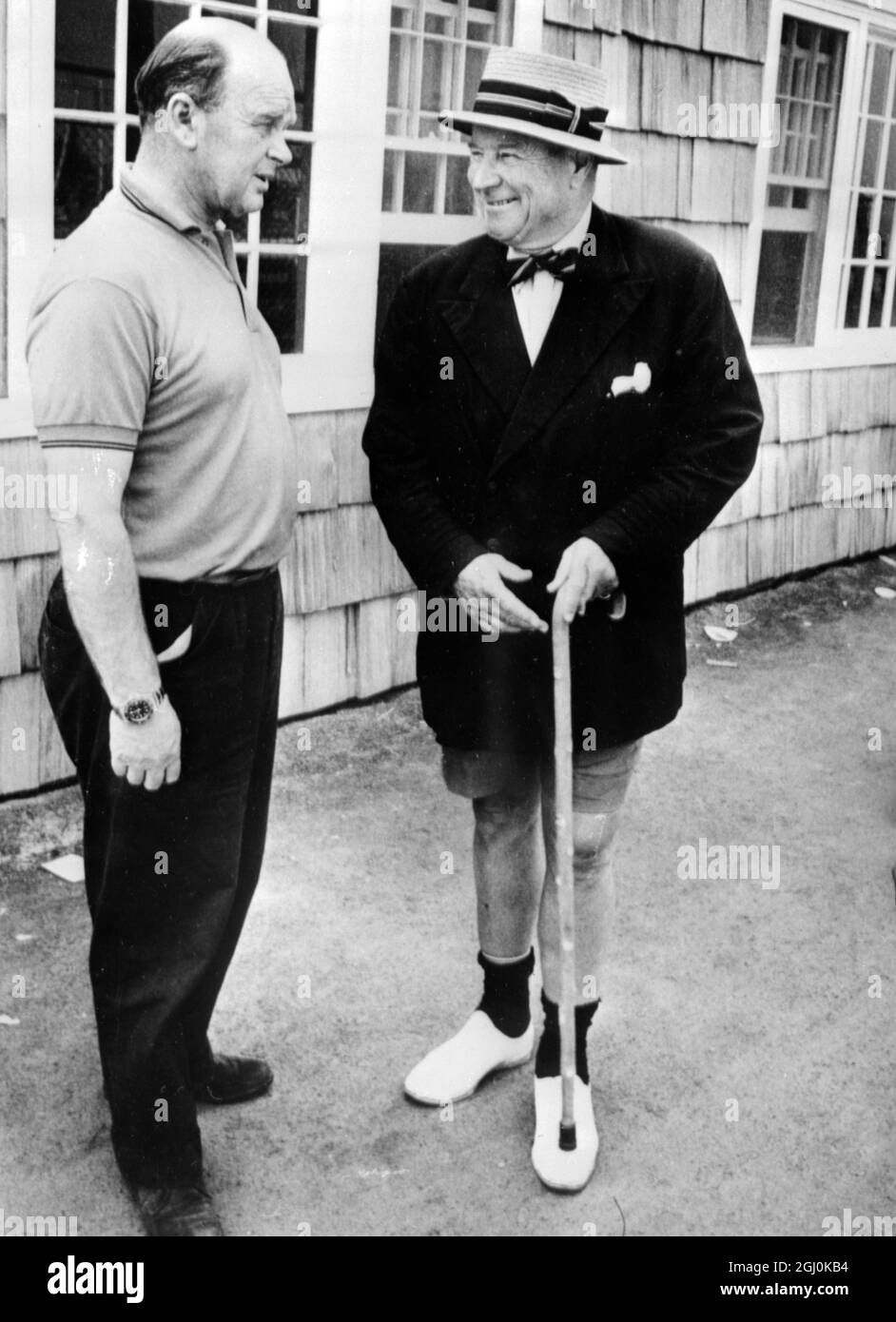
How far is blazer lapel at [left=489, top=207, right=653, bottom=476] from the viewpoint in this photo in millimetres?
2789

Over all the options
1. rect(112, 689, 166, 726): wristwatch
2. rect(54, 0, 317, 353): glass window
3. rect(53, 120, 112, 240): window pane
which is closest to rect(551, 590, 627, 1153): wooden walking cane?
rect(112, 689, 166, 726): wristwatch

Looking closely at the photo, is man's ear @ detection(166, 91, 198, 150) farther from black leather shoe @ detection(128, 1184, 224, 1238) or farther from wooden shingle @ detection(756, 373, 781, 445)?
wooden shingle @ detection(756, 373, 781, 445)

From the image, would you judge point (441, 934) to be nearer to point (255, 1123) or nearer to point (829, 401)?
point (255, 1123)

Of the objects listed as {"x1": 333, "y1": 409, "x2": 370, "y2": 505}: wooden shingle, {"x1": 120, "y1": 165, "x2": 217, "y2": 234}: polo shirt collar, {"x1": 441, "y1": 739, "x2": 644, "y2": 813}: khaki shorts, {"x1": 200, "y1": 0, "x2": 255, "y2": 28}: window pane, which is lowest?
{"x1": 441, "y1": 739, "x2": 644, "y2": 813}: khaki shorts

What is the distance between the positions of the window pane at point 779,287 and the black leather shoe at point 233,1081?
17.0 ft

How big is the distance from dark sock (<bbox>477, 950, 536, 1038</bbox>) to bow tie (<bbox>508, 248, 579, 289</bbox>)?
56.8 inches

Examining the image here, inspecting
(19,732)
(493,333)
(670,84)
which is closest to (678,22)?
(670,84)

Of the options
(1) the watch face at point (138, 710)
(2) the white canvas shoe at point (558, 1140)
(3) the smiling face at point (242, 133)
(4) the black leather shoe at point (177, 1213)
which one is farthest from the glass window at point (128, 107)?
(4) the black leather shoe at point (177, 1213)

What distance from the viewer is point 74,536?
2.27 metres

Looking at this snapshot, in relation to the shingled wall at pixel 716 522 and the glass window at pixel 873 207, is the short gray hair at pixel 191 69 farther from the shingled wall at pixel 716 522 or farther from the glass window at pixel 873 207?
the glass window at pixel 873 207

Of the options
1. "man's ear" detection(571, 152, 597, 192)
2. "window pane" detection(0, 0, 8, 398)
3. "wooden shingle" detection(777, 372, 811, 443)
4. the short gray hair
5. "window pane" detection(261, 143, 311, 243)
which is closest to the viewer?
the short gray hair

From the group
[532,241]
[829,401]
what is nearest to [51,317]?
[532,241]

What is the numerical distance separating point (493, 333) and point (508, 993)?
1.43 metres
